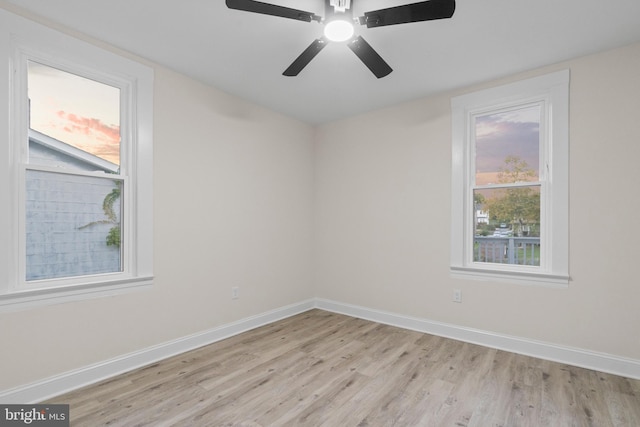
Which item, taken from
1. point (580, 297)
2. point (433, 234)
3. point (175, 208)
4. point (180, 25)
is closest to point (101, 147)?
point (175, 208)

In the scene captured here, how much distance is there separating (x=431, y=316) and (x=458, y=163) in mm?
1655

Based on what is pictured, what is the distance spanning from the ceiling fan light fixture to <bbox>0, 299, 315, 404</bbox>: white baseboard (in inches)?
111

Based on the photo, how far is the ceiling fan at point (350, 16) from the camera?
1.66 m

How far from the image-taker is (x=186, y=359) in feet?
9.25

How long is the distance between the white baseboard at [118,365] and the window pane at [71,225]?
71 centimetres

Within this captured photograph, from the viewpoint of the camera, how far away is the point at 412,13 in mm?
1709

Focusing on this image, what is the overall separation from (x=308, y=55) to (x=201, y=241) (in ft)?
6.64

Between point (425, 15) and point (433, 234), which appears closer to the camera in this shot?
point (425, 15)

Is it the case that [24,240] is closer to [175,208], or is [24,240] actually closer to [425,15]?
[175,208]

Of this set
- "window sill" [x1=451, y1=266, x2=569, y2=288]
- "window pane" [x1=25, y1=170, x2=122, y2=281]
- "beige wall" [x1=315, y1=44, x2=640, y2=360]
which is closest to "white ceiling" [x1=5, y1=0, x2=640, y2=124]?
"beige wall" [x1=315, y1=44, x2=640, y2=360]

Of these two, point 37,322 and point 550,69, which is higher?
point 550,69

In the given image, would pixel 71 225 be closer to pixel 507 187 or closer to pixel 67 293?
pixel 67 293

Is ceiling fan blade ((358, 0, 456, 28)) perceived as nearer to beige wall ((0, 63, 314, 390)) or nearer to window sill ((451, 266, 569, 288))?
beige wall ((0, 63, 314, 390))

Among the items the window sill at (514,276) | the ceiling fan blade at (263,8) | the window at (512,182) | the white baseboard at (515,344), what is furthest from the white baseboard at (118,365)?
the ceiling fan blade at (263,8)
